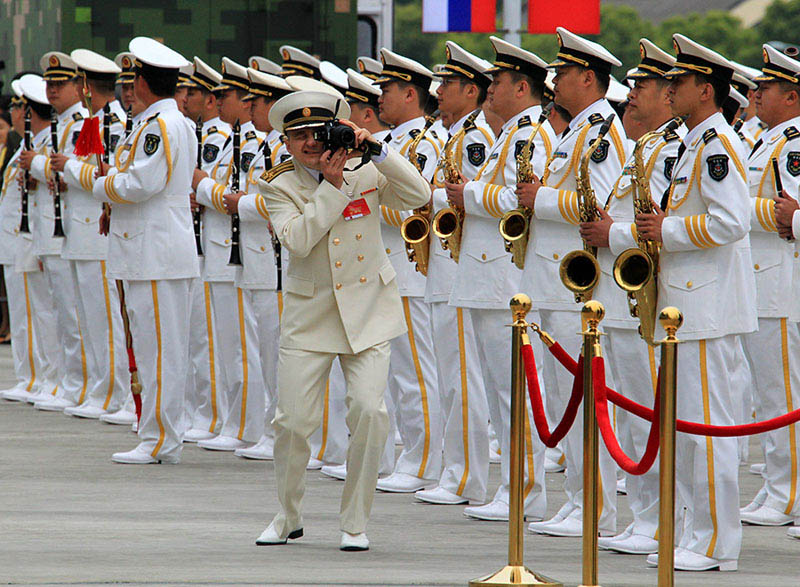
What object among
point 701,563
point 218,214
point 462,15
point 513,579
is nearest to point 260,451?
point 218,214

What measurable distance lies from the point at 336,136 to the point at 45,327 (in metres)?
7.06

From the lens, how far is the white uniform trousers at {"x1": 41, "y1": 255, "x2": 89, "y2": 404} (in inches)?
515

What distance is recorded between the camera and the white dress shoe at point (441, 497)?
921 cm

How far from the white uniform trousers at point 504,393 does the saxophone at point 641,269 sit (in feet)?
3.77

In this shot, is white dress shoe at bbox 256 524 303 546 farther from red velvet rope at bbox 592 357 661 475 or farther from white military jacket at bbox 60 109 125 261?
white military jacket at bbox 60 109 125 261

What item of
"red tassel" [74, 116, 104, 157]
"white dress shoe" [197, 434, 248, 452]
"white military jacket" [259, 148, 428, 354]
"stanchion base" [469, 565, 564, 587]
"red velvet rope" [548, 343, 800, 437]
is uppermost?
"red tassel" [74, 116, 104, 157]

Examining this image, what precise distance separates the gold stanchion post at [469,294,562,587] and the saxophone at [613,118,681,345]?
2.40 ft

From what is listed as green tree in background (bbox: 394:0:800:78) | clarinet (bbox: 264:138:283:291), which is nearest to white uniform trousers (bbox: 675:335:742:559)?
clarinet (bbox: 264:138:283:291)

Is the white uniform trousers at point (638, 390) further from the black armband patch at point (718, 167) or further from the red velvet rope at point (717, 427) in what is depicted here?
the red velvet rope at point (717, 427)

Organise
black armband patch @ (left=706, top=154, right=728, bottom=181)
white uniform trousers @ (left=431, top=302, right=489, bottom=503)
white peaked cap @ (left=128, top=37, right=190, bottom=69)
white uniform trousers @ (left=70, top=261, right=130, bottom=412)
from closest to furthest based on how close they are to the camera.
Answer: black armband patch @ (left=706, top=154, right=728, bottom=181)
white uniform trousers @ (left=431, top=302, right=489, bottom=503)
white peaked cap @ (left=128, top=37, right=190, bottom=69)
white uniform trousers @ (left=70, top=261, right=130, bottom=412)

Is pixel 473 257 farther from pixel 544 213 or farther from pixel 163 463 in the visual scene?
pixel 163 463

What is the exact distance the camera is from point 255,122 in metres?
10.9

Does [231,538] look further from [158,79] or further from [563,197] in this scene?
[158,79]

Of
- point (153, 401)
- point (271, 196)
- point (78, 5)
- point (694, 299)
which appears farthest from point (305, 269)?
point (78, 5)
